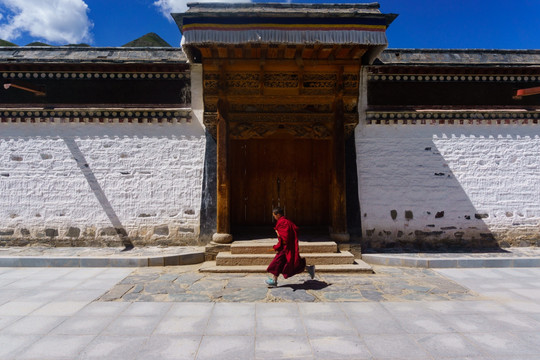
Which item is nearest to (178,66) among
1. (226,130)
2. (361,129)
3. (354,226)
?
(226,130)

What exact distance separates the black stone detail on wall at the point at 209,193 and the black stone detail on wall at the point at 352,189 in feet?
8.66

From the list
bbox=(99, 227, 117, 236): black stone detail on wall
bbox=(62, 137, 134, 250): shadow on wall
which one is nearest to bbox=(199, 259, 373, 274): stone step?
bbox=(62, 137, 134, 250): shadow on wall

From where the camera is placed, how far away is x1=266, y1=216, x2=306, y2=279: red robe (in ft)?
15.1

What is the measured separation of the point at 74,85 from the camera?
6633 millimetres

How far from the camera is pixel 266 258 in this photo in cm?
557

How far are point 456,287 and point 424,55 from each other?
4.94 m

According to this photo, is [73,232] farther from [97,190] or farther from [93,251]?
[97,190]

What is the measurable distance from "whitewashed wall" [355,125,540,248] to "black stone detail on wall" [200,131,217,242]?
2924 millimetres

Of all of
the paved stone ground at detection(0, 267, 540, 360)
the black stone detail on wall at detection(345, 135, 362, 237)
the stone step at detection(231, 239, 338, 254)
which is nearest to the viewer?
the paved stone ground at detection(0, 267, 540, 360)

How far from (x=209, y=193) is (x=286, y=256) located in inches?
97.7

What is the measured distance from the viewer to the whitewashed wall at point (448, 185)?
6.64m

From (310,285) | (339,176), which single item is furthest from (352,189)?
(310,285)

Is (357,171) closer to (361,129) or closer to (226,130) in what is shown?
(361,129)

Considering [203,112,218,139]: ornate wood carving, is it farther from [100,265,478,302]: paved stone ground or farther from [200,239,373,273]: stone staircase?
[100,265,478,302]: paved stone ground
